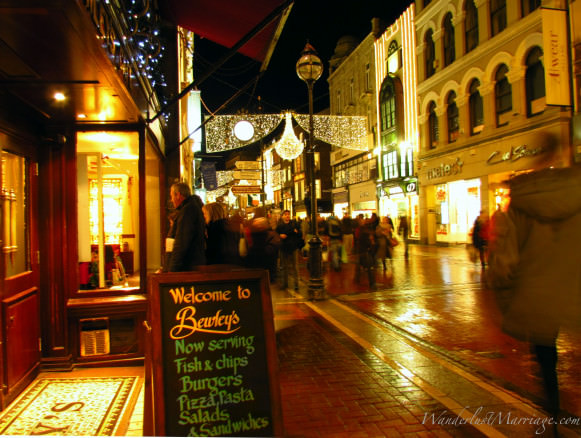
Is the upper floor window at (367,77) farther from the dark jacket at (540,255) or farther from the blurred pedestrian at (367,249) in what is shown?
the dark jacket at (540,255)

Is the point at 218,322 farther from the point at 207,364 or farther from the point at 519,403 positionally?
the point at 519,403

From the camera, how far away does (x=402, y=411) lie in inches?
151

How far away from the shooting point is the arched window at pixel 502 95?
19.1 metres

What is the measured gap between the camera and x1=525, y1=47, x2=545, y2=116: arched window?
17.0 metres

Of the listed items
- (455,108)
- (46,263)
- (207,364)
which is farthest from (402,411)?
(455,108)

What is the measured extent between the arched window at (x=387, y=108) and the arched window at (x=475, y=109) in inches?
297

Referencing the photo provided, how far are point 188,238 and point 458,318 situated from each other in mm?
5017

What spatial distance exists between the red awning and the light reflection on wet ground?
4.68 meters

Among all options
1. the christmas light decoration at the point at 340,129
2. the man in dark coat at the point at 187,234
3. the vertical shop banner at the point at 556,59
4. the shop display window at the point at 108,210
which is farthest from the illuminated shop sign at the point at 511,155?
the man in dark coat at the point at 187,234

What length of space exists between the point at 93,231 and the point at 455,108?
21.5m

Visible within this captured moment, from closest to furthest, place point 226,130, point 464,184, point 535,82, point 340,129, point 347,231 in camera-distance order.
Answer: point 226,130 → point 347,231 → point 340,129 → point 535,82 → point 464,184

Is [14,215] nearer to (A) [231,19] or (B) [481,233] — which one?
(A) [231,19]

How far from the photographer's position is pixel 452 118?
23.5 meters

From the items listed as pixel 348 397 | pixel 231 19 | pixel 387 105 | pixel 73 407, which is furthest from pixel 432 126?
pixel 73 407
